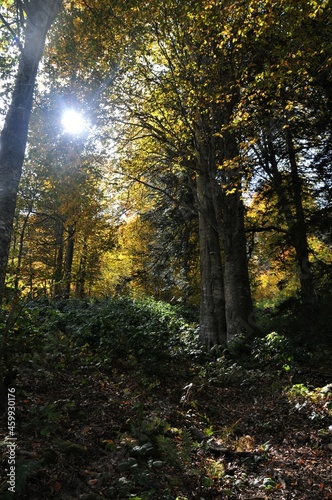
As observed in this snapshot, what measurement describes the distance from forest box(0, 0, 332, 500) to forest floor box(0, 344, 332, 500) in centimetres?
2

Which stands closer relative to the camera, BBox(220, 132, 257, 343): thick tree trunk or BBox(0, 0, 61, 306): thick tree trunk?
BBox(0, 0, 61, 306): thick tree trunk

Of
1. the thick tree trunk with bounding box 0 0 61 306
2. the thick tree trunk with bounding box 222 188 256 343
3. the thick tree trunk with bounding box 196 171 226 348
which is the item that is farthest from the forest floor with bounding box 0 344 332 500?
the thick tree trunk with bounding box 196 171 226 348

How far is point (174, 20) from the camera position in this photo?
→ 9.09 m

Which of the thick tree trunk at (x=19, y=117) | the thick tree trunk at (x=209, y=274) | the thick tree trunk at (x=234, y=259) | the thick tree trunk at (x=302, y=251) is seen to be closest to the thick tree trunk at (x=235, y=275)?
the thick tree trunk at (x=234, y=259)

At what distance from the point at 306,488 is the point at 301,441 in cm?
120

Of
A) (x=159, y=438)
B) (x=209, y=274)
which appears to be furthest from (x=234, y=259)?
(x=159, y=438)

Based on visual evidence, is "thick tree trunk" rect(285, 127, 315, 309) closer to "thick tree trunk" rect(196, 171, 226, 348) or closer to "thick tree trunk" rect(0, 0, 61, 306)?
"thick tree trunk" rect(196, 171, 226, 348)

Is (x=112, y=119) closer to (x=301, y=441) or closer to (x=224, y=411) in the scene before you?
(x=224, y=411)

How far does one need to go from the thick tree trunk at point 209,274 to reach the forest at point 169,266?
0.21ft

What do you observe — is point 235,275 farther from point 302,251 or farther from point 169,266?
point 169,266

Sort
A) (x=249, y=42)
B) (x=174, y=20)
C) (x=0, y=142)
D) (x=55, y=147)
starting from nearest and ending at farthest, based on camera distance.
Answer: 1. (x=0, y=142)
2. (x=174, y=20)
3. (x=249, y=42)
4. (x=55, y=147)

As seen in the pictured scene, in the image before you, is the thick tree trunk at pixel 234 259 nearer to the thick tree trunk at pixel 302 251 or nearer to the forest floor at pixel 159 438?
the thick tree trunk at pixel 302 251

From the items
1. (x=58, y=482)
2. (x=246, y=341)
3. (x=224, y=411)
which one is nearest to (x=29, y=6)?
(x=58, y=482)

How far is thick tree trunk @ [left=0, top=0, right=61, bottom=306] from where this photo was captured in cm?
526
